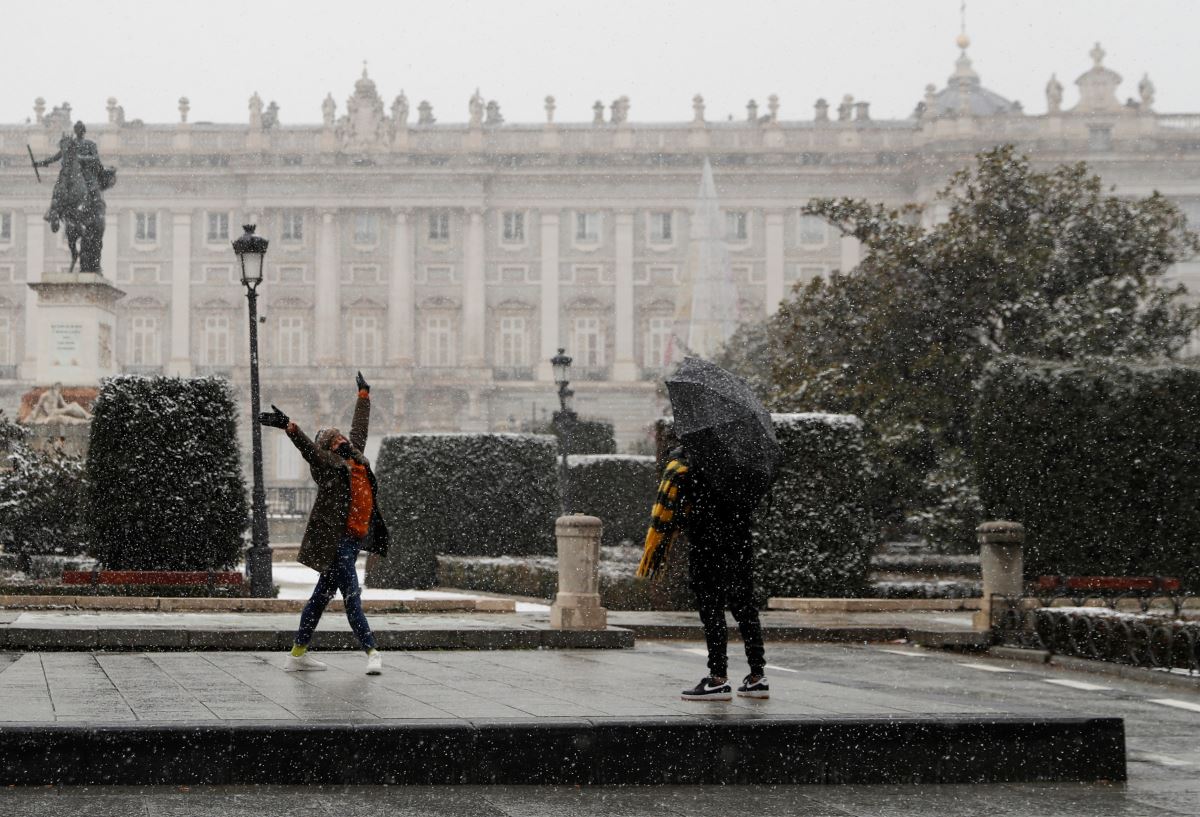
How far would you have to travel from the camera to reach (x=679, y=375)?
8.00 m

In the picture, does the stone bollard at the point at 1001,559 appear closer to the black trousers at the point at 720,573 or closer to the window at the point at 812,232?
the black trousers at the point at 720,573

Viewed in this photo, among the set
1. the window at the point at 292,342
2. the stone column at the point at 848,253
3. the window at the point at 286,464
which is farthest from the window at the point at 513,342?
the stone column at the point at 848,253

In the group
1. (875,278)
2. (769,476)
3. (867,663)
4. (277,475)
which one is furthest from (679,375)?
(277,475)

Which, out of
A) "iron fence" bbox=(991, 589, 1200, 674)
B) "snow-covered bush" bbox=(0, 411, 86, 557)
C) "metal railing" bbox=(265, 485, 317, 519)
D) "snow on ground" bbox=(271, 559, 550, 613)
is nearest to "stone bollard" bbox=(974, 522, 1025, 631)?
"iron fence" bbox=(991, 589, 1200, 674)

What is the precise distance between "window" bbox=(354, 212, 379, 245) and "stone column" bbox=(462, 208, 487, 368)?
415 cm

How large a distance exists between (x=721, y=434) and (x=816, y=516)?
11.8m

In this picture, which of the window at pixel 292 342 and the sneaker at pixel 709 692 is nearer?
the sneaker at pixel 709 692

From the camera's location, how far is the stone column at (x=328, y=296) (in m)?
78.2

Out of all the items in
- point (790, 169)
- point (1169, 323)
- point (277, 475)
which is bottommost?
point (277, 475)

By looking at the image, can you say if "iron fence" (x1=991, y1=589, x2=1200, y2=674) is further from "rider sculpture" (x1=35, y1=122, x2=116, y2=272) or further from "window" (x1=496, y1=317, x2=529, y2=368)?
"window" (x1=496, y1=317, x2=529, y2=368)

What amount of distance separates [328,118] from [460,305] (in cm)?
1040

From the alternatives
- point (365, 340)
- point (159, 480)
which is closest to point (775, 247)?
point (365, 340)

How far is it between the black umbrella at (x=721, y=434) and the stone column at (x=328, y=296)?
70.9 meters

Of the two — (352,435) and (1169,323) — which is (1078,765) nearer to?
(352,435)
